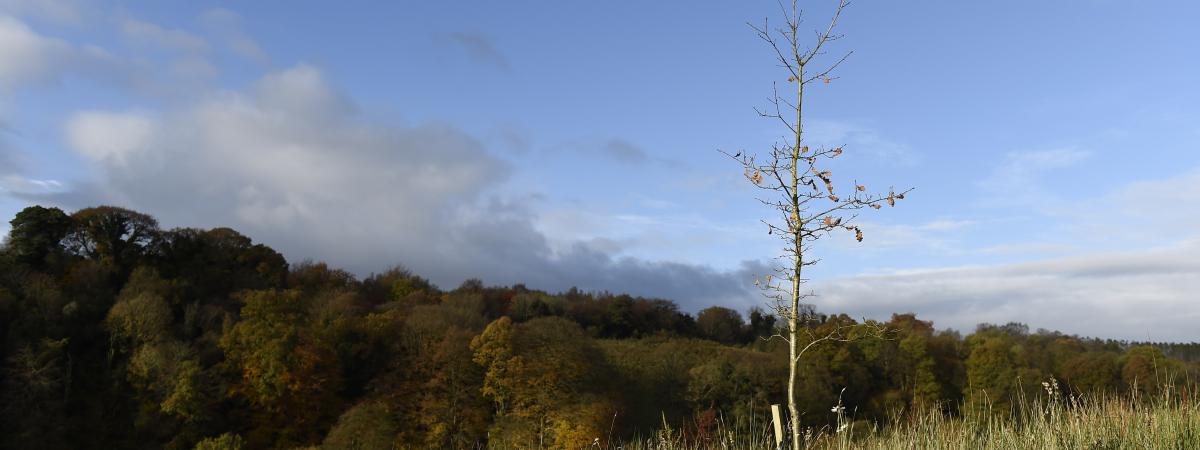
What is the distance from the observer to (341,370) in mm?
54906

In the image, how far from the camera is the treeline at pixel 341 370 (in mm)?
47906

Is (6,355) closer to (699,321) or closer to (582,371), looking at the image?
(582,371)

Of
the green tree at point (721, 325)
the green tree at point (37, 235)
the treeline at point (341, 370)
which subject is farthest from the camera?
the green tree at point (721, 325)

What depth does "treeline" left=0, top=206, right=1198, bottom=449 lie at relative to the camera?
4791 cm

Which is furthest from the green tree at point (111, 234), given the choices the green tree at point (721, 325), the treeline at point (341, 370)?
the green tree at point (721, 325)

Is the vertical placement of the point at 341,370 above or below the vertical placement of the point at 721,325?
below

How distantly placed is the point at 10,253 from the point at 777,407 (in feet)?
252

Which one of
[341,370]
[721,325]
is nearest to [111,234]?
[341,370]

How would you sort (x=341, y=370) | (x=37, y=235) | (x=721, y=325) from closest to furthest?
(x=341, y=370) → (x=37, y=235) → (x=721, y=325)

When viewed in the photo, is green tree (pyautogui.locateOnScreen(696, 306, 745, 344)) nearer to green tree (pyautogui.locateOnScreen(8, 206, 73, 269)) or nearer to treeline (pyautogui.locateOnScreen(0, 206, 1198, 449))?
treeline (pyautogui.locateOnScreen(0, 206, 1198, 449))

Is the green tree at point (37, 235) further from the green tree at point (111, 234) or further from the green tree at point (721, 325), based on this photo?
the green tree at point (721, 325)

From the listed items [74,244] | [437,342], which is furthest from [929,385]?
[74,244]

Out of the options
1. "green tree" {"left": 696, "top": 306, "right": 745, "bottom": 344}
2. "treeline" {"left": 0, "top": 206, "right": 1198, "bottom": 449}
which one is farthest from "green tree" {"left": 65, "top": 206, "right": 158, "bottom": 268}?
"green tree" {"left": 696, "top": 306, "right": 745, "bottom": 344}

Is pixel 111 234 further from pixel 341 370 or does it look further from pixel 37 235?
pixel 341 370
